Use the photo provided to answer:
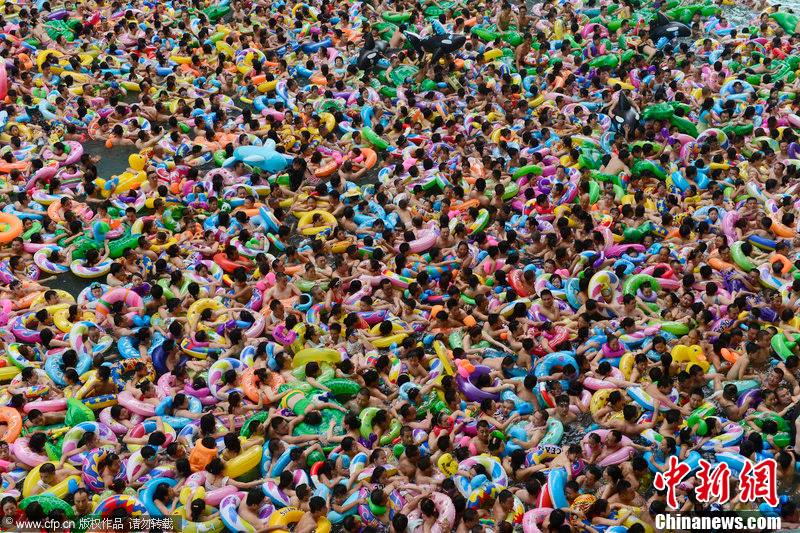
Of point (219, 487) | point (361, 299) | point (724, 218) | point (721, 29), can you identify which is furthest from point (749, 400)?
point (721, 29)

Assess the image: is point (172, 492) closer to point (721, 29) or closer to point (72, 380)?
point (72, 380)

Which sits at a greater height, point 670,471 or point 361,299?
point 361,299

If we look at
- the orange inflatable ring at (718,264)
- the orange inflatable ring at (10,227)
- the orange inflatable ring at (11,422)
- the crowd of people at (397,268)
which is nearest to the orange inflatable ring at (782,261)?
the crowd of people at (397,268)

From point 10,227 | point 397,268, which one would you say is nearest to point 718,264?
point 397,268

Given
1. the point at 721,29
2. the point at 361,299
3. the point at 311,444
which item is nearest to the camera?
the point at 311,444
